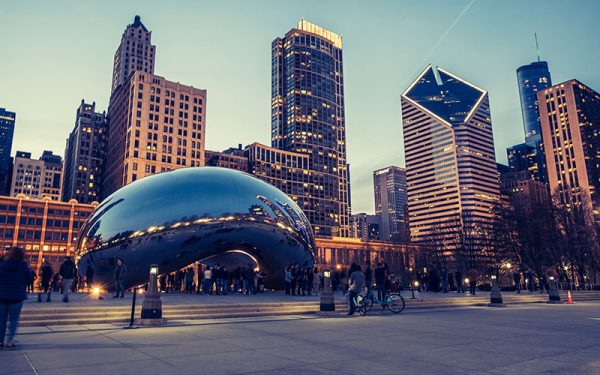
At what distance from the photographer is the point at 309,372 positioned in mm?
5883

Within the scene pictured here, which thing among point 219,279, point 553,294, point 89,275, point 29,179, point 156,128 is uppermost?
point 29,179

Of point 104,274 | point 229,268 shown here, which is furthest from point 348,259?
point 104,274

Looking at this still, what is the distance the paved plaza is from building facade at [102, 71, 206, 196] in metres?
113

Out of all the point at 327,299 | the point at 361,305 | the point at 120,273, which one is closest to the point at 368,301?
the point at 361,305

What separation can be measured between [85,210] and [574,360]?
429 ft

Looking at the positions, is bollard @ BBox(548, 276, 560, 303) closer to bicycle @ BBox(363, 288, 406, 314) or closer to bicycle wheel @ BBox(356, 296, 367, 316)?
bicycle @ BBox(363, 288, 406, 314)

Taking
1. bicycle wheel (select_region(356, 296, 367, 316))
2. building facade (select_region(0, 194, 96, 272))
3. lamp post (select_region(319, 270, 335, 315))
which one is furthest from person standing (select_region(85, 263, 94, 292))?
building facade (select_region(0, 194, 96, 272))

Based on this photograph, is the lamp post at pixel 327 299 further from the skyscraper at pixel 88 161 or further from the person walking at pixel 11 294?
the skyscraper at pixel 88 161

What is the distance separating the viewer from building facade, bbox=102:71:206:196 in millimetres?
118812

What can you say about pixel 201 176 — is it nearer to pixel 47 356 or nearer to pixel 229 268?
pixel 229 268

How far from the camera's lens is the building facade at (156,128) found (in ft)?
390

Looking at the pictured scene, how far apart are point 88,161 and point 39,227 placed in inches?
2210

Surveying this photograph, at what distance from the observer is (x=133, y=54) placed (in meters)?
171

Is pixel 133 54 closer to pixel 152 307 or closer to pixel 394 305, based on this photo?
pixel 394 305
